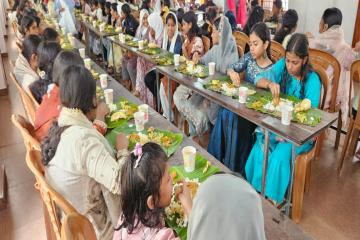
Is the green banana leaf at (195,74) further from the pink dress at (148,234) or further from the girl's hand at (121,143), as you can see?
the pink dress at (148,234)

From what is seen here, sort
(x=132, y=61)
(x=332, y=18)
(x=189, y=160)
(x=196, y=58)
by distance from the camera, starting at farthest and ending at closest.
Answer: (x=132, y=61)
(x=332, y=18)
(x=196, y=58)
(x=189, y=160)

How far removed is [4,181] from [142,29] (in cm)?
324

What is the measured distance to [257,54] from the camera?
2.71 m

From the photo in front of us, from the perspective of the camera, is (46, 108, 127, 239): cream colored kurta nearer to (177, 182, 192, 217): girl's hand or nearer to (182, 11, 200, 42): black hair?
(177, 182, 192, 217): girl's hand

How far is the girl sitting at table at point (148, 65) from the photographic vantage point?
430cm

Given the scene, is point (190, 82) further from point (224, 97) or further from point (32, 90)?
point (32, 90)

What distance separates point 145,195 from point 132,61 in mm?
3820

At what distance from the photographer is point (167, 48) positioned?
4398 mm

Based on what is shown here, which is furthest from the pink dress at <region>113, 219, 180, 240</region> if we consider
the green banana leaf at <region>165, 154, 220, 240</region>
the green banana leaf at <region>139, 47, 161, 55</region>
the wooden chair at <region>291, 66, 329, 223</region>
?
the green banana leaf at <region>139, 47, 161, 55</region>

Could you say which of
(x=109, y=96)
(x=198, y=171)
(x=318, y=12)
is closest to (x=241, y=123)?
(x=109, y=96)

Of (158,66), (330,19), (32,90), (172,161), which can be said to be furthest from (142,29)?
(172,161)

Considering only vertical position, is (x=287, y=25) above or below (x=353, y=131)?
above

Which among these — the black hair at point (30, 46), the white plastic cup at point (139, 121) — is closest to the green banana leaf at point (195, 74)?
the white plastic cup at point (139, 121)

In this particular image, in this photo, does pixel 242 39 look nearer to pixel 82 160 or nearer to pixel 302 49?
pixel 302 49
